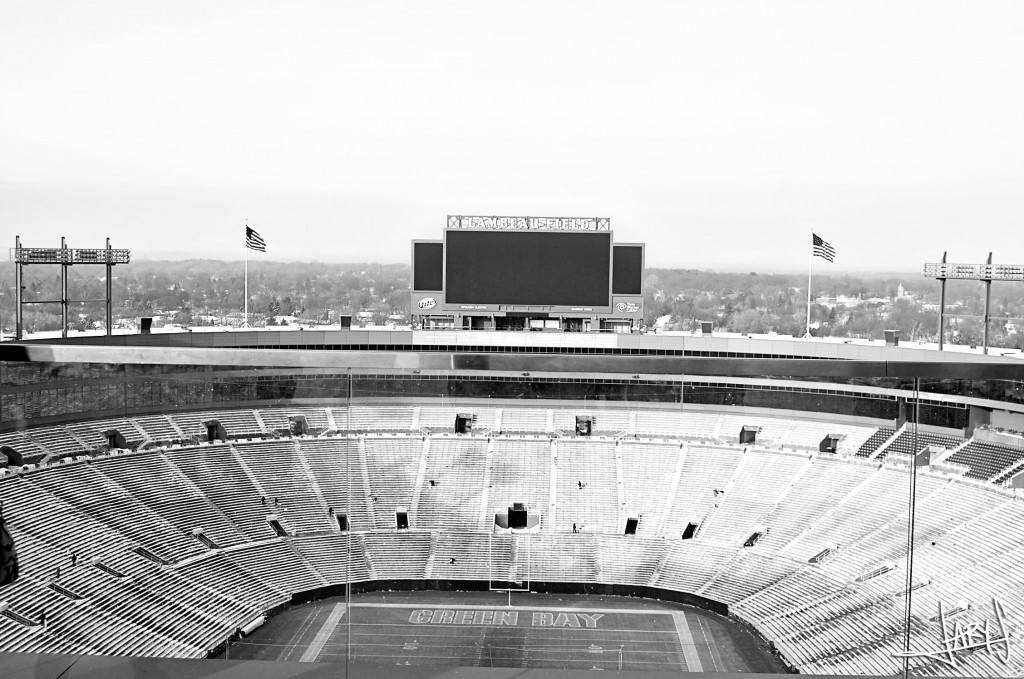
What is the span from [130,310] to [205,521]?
26412mm

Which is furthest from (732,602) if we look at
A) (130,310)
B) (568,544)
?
(130,310)

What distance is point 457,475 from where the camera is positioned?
9.21 m

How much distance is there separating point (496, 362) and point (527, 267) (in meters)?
20.6

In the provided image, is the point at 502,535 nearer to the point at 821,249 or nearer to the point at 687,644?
the point at 687,644

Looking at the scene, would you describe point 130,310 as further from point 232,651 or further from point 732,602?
point 232,651

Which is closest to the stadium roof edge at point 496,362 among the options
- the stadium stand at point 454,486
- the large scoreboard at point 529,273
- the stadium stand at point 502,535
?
the stadium stand at point 502,535

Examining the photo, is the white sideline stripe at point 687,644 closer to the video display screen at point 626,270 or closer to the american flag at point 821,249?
the video display screen at point 626,270

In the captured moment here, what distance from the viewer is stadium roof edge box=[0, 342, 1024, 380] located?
218 centimetres

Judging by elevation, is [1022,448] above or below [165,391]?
below

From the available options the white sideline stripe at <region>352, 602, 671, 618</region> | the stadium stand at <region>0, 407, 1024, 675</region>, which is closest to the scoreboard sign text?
the stadium stand at <region>0, 407, 1024, 675</region>

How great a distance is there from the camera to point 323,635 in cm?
261

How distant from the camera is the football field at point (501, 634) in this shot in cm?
254

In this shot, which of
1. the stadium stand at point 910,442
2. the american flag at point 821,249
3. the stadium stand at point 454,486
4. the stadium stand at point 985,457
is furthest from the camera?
the american flag at point 821,249

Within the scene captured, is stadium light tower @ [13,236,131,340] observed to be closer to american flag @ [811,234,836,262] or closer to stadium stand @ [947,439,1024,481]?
american flag @ [811,234,836,262]
